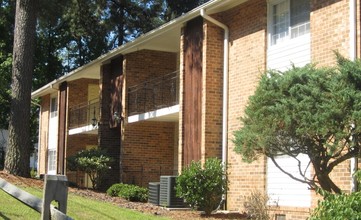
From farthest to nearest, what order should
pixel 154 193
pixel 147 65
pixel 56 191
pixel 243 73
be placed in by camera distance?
pixel 147 65 < pixel 154 193 < pixel 243 73 < pixel 56 191

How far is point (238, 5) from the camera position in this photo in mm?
15383

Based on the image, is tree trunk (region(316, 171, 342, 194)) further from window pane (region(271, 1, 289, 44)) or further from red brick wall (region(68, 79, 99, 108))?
red brick wall (region(68, 79, 99, 108))

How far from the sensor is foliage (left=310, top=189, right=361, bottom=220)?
6469 mm

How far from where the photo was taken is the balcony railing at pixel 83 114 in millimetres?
26547

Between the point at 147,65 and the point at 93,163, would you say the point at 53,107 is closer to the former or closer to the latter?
the point at 147,65

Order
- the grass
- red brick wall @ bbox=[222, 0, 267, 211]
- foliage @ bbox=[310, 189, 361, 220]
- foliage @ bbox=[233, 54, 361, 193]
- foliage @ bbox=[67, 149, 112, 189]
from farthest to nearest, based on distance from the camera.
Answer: foliage @ bbox=[67, 149, 112, 189] < red brick wall @ bbox=[222, 0, 267, 211] < the grass < foliage @ bbox=[233, 54, 361, 193] < foliage @ bbox=[310, 189, 361, 220]

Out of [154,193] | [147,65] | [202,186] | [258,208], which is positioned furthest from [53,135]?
[258,208]

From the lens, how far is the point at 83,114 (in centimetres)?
2798

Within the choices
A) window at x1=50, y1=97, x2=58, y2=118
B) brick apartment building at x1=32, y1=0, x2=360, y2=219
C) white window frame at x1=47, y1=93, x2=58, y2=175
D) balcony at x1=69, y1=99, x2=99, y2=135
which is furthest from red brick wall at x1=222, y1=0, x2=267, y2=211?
window at x1=50, y1=97, x2=58, y2=118

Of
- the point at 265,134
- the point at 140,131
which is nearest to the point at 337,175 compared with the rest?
the point at 265,134

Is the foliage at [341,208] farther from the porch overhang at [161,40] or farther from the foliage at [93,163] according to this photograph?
the foliage at [93,163]

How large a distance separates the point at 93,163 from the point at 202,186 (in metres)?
7.71

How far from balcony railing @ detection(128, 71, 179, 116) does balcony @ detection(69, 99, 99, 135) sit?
3.94 m

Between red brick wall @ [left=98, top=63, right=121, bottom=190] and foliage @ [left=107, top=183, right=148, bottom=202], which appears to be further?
red brick wall @ [left=98, top=63, right=121, bottom=190]
